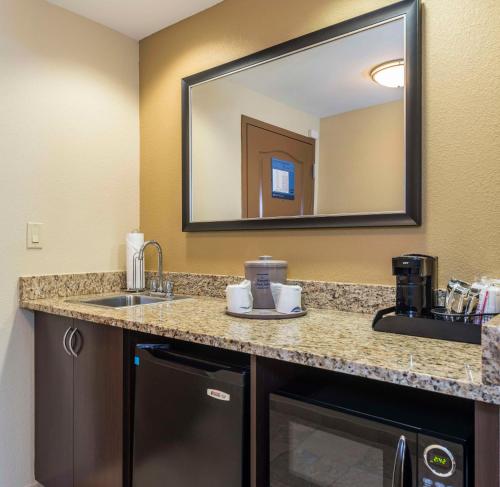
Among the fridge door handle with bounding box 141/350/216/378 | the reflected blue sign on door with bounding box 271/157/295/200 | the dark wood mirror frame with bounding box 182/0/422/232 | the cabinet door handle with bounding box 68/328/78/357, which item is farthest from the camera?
the reflected blue sign on door with bounding box 271/157/295/200

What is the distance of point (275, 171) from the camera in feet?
6.08

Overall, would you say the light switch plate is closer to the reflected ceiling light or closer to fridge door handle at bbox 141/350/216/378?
fridge door handle at bbox 141/350/216/378

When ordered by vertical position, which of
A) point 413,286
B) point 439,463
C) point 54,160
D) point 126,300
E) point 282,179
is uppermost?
point 54,160

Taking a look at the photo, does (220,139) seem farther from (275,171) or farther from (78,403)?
(78,403)

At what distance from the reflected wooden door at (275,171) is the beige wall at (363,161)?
7 cm

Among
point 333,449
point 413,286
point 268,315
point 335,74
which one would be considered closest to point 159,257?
point 268,315

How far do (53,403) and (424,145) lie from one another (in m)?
1.81

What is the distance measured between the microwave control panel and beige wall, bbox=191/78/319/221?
1328mm

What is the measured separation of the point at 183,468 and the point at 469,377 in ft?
2.93

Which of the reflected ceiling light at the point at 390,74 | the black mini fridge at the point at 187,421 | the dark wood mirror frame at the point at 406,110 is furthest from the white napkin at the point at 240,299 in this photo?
the reflected ceiling light at the point at 390,74

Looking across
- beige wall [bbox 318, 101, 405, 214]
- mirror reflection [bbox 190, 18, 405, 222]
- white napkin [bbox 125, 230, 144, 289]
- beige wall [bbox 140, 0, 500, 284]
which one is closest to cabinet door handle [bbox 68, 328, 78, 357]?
white napkin [bbox 125, 230, 144, 289]

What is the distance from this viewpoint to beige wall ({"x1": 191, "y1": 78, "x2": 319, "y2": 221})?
1946mm

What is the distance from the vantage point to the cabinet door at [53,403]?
5.70ft

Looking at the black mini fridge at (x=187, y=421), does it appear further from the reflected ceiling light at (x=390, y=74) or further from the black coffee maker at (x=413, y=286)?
the reflected ceiling light at (x=390, y=74)
